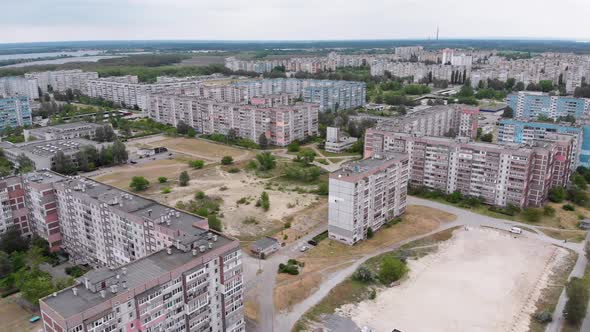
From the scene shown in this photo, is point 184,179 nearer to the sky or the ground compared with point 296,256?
nearer to the sky

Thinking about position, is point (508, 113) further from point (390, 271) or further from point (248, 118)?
point (390, 271)

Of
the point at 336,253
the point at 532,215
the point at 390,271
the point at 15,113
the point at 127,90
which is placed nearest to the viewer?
the point at 390,271

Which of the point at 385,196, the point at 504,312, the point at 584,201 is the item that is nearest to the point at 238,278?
the point at 504,312

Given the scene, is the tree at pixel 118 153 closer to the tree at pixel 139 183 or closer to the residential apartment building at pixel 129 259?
the tree at pixel 139 183

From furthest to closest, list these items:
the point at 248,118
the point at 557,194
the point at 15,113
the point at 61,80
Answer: the point at 61,80, the point at 15,113, the point at 248,118, the point at 557,194

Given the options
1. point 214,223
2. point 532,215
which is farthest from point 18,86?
point 532,215

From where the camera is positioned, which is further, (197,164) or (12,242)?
(197,164)

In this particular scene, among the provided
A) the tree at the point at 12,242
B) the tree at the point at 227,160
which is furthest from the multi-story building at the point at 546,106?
the tree at the point at 12,242
